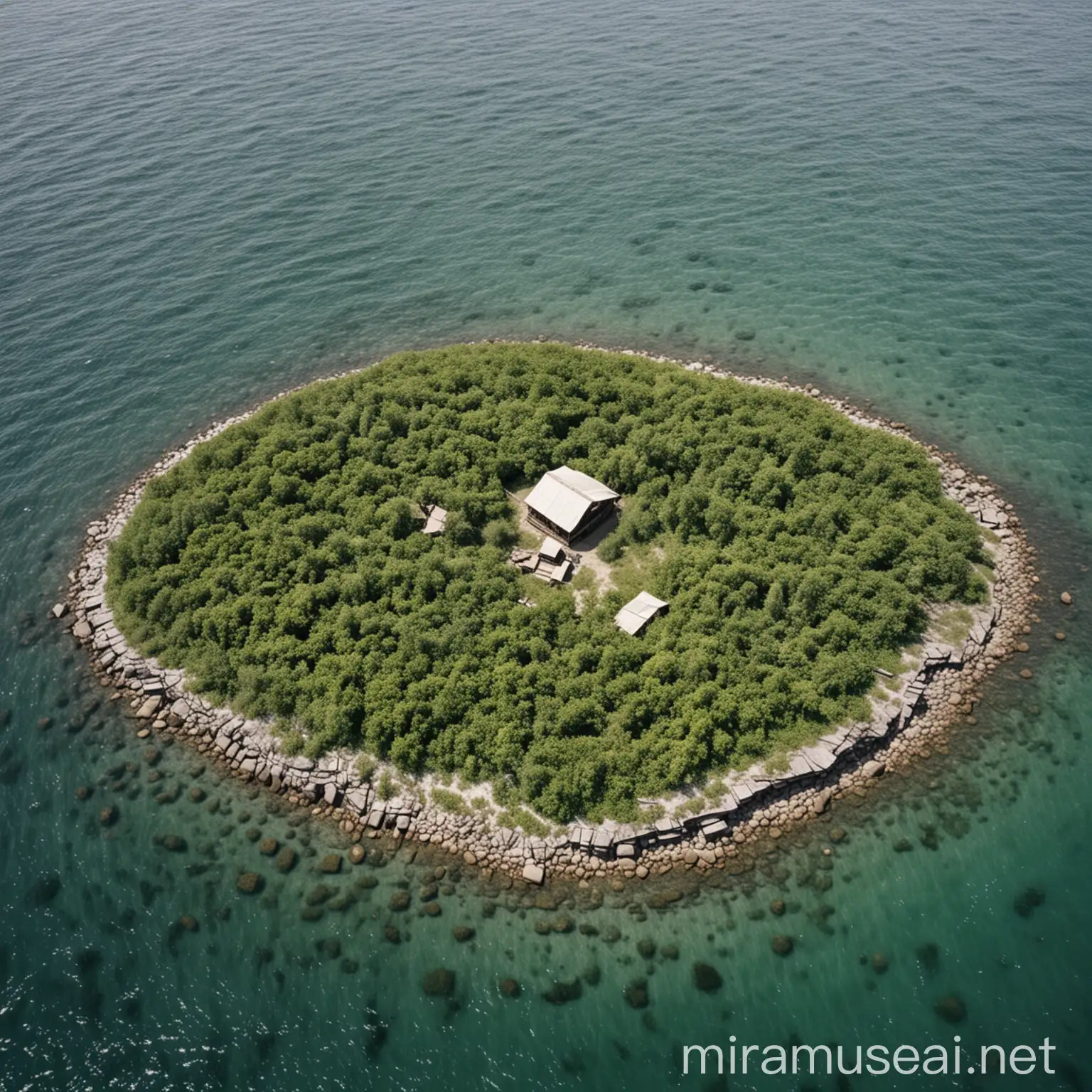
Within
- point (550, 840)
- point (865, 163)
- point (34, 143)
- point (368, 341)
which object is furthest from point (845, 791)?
point (34, 143)

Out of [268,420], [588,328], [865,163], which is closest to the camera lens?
[268,420]

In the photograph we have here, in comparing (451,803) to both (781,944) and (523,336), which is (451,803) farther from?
(523,336)

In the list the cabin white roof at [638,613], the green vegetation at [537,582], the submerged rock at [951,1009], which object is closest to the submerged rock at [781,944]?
the submerged rock at [951,1009]

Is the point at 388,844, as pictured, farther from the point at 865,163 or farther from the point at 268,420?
the point at 865,163

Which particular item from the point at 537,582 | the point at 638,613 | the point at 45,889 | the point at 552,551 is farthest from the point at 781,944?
the point at 45,889

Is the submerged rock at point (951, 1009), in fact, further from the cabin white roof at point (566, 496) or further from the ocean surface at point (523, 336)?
the cabin white roof at point (566, 496)

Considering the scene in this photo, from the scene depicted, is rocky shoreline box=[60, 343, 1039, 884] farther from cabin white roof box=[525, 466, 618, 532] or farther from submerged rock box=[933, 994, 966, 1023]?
cabin white roof box=[525, 466, 618, 532]
